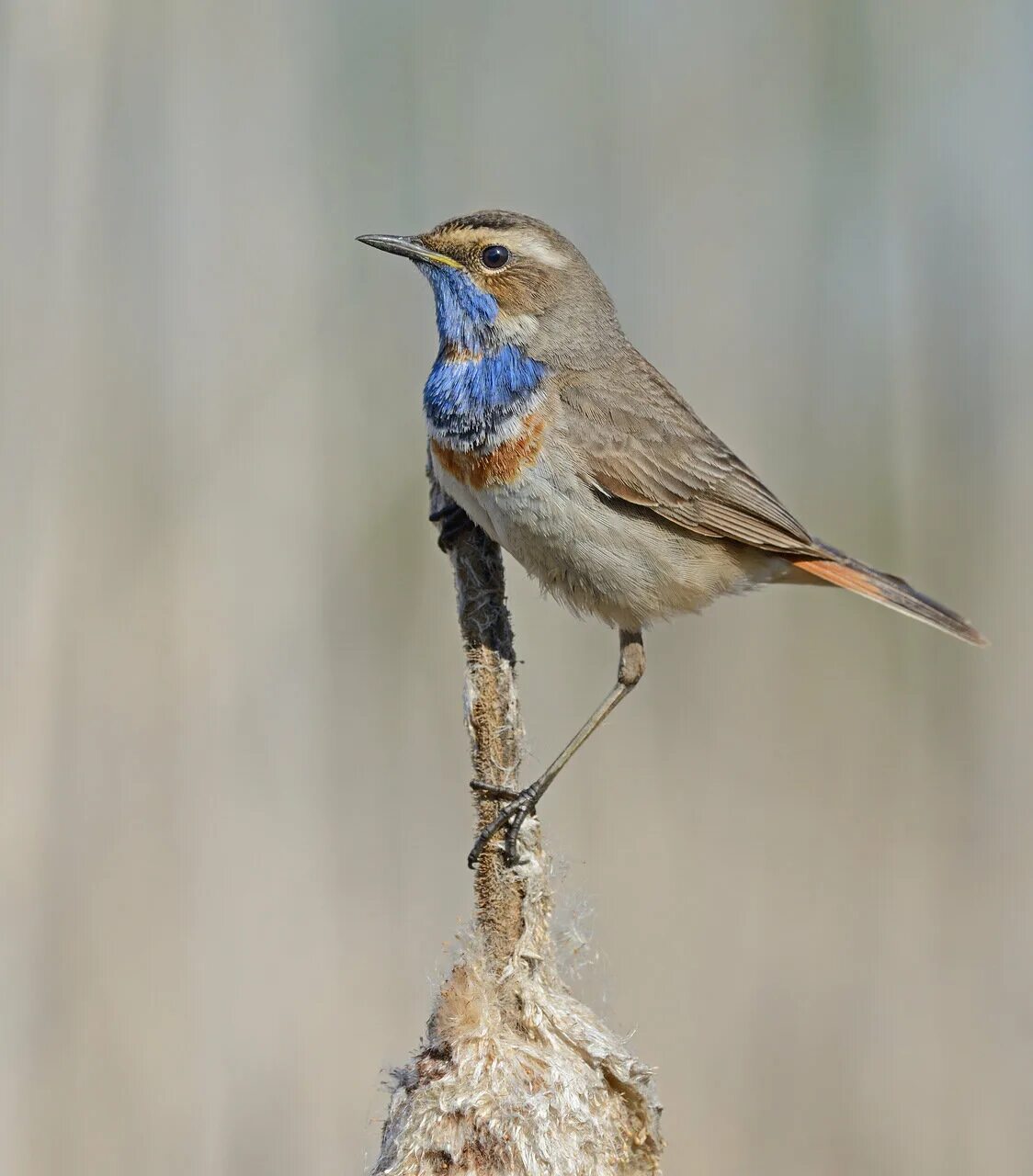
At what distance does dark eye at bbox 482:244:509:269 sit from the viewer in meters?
3.49

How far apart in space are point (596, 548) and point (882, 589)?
0.86 meters

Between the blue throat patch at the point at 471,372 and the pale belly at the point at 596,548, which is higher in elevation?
the blue throat patch at the point at 471,372

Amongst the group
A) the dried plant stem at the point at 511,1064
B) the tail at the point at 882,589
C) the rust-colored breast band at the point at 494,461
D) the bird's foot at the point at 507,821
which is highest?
the rust-colored breast band at the point at 494,461

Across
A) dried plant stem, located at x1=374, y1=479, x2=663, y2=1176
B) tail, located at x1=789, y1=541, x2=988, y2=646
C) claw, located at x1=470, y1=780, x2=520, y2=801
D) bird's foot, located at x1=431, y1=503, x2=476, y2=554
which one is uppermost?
bird's foot, located at x1=431, y1=503, x2=476, y2=554

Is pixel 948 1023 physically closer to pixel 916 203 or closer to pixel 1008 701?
pixel 1008 701

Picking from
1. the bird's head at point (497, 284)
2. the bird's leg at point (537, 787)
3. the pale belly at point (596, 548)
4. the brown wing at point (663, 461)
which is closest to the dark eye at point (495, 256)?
the bird's head at point (497, 284)

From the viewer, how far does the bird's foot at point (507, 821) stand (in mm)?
2307

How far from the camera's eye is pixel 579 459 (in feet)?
11.1

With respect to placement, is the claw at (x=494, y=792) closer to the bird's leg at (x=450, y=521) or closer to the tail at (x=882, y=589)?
the bird's leg at (x=450, y=521)

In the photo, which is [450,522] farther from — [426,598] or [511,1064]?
[511,1064]

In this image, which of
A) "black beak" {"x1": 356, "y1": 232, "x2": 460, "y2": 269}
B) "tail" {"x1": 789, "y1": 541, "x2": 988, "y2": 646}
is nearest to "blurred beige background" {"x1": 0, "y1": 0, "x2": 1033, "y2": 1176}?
"black beak" {"x1": 356, "y1": 232, "x2": 460, "y2": 269}

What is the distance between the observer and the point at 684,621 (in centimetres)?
477

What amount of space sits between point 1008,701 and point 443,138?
98.1 inches

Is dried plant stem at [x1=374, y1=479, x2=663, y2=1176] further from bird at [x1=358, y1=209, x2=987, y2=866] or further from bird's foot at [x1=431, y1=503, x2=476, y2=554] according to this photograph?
bird's foot at [x1=431, y1=503, x2=476, y2=554]
